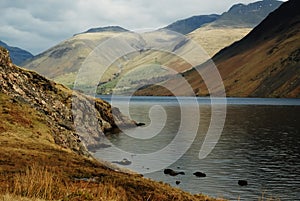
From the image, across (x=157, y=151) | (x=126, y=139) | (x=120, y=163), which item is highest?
(x=126, y=139)

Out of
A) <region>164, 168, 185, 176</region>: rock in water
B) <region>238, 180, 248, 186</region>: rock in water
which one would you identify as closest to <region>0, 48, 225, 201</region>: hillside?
<region>164, 168, 185, 176</region>: rock in water

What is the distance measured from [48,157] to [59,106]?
38.6 meters

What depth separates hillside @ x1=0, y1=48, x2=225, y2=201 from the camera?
1958cm

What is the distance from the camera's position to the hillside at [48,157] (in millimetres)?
19581

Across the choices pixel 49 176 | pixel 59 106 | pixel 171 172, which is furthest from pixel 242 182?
pixel 59 106

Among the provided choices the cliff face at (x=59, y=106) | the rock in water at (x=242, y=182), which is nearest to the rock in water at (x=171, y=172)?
the rock in water at (x=242, y=182)

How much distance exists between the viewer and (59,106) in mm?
73438

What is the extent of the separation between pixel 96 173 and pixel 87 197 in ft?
40.1

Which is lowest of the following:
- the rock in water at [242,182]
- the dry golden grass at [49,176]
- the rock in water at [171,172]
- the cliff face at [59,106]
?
the dry golden grass at [49,176]

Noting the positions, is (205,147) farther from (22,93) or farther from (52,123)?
(22,93)

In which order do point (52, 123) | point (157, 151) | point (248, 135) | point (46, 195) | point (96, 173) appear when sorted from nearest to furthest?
point (46, 195), point (96, 173), point (52, 123), point (157, 151), point (248, 135)

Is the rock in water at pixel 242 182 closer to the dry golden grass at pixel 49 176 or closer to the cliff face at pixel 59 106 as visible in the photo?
the dry golden grass at pixel 49 176

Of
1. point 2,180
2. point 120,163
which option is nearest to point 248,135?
point 120,163

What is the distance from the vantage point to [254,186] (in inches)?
1877
